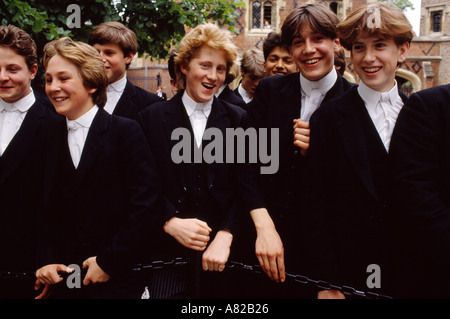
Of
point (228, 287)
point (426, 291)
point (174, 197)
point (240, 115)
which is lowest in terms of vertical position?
point (228, 287)

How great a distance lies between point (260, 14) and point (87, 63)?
2023 cm

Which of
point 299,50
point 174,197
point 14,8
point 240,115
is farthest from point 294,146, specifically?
point 14,8

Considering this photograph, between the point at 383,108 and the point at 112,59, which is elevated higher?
the point at 112,59

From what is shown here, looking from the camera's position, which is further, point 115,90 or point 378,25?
point 115,90

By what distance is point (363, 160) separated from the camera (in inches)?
69.8

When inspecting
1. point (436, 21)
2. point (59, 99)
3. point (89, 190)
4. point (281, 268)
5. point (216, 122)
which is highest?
point (436, 21)

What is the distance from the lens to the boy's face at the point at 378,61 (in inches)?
72.8

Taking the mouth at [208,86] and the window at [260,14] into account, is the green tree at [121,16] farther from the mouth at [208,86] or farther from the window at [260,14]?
the window at [260,14]

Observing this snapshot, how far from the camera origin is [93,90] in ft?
6.58

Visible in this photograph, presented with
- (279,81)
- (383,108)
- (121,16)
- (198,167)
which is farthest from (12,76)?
(121,16)

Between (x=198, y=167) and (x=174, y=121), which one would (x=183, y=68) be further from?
(x=198, y=167)

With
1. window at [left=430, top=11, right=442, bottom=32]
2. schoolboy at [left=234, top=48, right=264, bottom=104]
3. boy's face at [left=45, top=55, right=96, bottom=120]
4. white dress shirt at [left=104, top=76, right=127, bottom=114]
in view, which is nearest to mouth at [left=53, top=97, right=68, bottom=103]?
boy's face at [left=45, top=55, right=96, bottom=120]

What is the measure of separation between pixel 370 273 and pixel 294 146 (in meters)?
0.79
